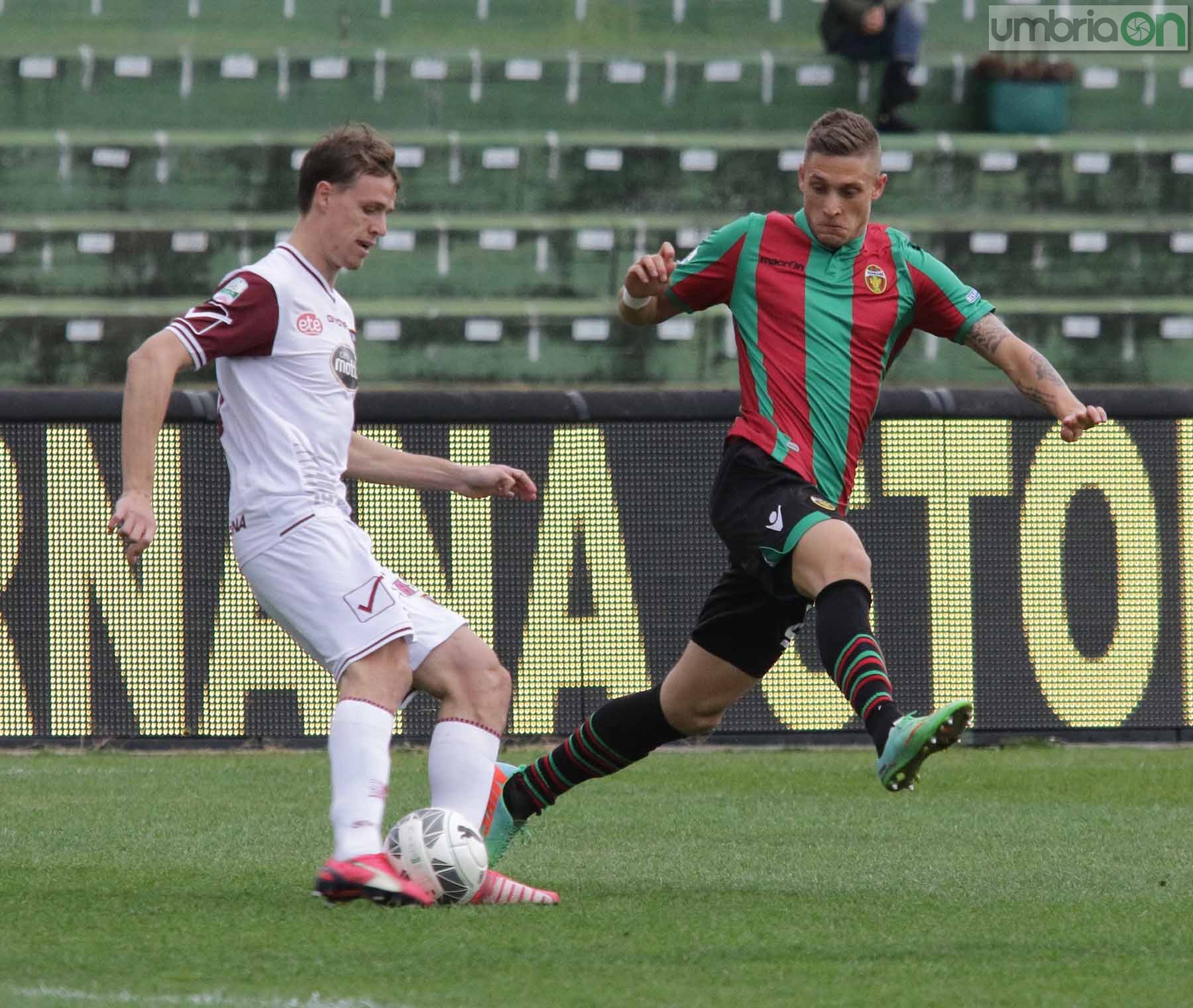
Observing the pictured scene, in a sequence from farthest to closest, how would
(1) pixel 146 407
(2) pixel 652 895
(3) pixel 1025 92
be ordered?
(3) pixel 1025 92
(2) pixel 652 895
(1) pixel 146 407

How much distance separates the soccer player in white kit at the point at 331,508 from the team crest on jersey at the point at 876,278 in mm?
1305

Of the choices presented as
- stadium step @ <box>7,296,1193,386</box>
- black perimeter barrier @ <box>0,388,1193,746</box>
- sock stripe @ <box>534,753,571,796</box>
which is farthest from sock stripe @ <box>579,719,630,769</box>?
stadium step @ <box>7,296,1193,386</box>

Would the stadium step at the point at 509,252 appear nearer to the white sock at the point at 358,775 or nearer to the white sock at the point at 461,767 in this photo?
the white sock at the point at 461,767

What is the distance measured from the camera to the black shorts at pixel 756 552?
5.16 meters

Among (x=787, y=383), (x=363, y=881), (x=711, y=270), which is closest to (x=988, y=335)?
(x=787, y=383)

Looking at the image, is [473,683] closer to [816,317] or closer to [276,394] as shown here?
[276,394]

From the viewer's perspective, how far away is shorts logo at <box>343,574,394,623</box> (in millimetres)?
4723

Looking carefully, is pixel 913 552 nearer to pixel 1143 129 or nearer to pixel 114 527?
pixel 114 527

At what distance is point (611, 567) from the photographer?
8852 millimetres

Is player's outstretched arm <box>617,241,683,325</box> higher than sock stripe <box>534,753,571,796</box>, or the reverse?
player's outstretched arm <box>617,241,683,325</box>

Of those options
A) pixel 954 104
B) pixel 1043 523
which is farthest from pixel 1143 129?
pixel 1043 523

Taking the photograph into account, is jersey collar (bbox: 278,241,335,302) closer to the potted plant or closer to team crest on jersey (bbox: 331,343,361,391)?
team crest on jersey (bbox: 331,343,361,391)

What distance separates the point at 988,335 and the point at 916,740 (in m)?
1.51

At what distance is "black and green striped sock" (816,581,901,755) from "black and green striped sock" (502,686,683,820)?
82cm
